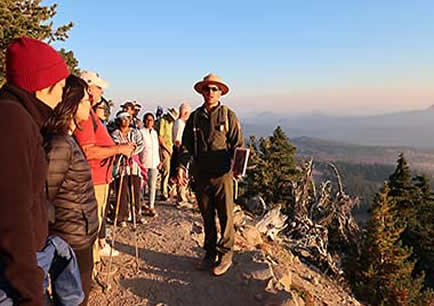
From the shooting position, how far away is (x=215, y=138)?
14.2 feet

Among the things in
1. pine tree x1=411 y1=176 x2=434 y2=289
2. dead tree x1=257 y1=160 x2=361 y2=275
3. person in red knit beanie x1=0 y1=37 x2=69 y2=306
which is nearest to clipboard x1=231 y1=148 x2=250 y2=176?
person in red knit beanie x1=0 y1=37 x2=69 y2=306

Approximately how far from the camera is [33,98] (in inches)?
61.4

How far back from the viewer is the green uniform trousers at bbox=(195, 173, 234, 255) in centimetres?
442

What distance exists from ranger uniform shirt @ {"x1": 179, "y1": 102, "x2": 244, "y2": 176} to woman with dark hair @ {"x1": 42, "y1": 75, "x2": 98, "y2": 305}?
195 centimetres

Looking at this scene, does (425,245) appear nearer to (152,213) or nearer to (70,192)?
(152,213)

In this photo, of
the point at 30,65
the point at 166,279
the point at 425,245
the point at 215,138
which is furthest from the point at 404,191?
the point at 30,65

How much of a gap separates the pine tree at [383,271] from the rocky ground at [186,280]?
4261 millimetres

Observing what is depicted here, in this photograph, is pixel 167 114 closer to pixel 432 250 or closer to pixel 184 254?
pixel 184 254

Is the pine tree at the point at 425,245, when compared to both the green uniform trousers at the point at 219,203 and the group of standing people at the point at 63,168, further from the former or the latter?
the group of standing people at the point at 63,168

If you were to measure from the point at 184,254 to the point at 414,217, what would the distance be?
22.4 m

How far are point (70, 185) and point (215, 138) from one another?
7.28 feet

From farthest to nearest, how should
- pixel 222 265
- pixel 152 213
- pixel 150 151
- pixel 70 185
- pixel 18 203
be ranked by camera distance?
pixel 152 213 → pixel 150 151 → pixel 222 265 → pixel 70 185 → pixel 18 203

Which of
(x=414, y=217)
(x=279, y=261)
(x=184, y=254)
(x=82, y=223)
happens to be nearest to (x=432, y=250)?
(x=414, y=217)

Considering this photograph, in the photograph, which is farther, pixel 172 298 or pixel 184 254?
pixel 184 254
